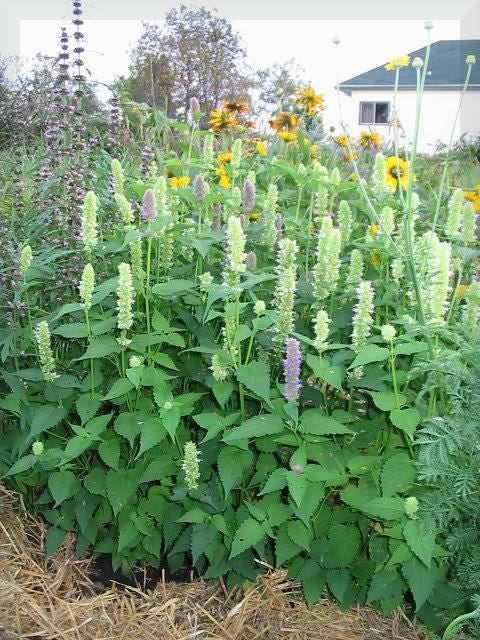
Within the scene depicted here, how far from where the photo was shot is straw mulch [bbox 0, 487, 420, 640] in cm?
254

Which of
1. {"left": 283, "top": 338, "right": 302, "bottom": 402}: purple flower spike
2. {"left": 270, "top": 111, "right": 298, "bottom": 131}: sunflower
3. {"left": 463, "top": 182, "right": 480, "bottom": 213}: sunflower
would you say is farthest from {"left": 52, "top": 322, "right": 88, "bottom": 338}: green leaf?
{"left": 270, "top": 111, "right": 298, "bottom": 131}: sunflower

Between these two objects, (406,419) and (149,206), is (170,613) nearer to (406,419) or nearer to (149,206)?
(406,419)

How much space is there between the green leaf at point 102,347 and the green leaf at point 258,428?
44 cm

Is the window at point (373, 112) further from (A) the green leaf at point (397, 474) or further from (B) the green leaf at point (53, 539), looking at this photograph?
(A) the green leaf at point (397, 474)

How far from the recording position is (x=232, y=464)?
7.69 feet

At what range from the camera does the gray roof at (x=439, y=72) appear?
1118 inches

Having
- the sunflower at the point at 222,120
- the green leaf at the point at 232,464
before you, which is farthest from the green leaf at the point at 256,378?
the sunflower at the point at 222,120

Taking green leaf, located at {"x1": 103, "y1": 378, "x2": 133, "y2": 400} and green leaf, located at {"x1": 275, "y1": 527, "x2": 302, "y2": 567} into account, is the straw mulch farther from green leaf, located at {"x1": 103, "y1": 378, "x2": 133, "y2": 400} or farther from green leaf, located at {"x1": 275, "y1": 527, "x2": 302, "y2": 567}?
green leaf, located at {"x1": 103, "y1": 378, "x2": 133, "y2": 400}

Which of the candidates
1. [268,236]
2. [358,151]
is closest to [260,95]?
[358,151]

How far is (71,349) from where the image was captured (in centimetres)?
289

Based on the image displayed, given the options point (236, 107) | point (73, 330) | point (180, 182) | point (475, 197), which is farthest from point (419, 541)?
point (236, 107)

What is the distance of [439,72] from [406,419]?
2964 centimetres

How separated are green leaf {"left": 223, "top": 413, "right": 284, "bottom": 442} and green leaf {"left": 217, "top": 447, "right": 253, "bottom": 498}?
111 mm

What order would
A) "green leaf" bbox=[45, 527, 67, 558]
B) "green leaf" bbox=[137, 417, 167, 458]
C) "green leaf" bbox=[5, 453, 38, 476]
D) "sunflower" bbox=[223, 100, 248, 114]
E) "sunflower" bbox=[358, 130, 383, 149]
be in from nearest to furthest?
"green leaf" bbox=[137, 417, 167, 458], "green leaf" bbox=[5, 453, 38, 476], "green leaf" bbox=[45, 527, 67, 558], "sunflower" bbox=[223, 100, 248, 114], "sunflower" bbox=[358, 130, 383, 149]
